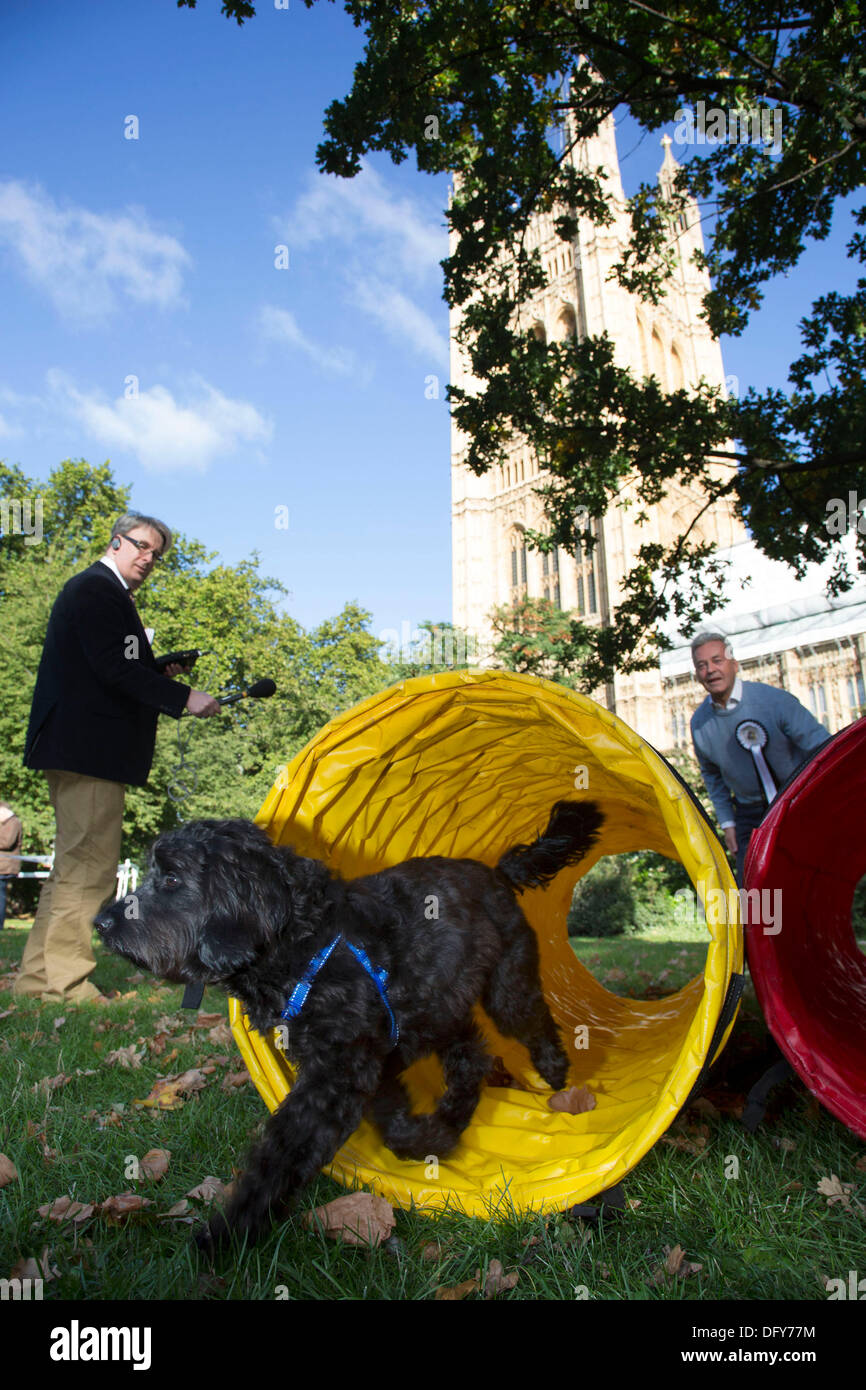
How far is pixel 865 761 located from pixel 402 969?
193 cm

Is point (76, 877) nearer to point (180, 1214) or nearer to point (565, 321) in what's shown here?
point (180, 1214)

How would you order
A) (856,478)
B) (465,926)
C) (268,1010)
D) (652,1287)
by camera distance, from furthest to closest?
(856,478) < (465,926) < (268,1010) < (652,1287)

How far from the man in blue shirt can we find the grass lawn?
5.08 ft

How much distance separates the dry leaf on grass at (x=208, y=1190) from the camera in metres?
2.28

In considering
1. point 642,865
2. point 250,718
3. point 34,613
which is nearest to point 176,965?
point 642,865

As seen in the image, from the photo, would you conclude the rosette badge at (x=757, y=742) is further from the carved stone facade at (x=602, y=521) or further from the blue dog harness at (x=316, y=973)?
the carved stone facade at (x=602, y=521)

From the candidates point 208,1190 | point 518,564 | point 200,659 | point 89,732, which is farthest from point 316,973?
point 518,564

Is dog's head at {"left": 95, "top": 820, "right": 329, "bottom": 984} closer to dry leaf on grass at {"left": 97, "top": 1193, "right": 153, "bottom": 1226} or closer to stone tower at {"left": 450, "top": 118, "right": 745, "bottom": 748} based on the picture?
dry leaf on grass at {"left": 97, "top": 1193, "right": 153, "bottom": 1226}

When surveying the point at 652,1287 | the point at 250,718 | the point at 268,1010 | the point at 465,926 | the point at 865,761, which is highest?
the point at 250,718

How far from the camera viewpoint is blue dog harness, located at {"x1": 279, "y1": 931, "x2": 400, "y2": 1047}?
252cm

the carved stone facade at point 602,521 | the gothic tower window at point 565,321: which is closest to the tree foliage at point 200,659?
the carved stone facade at point 602,521

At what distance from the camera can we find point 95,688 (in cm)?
486

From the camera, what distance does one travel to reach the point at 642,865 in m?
19.5
